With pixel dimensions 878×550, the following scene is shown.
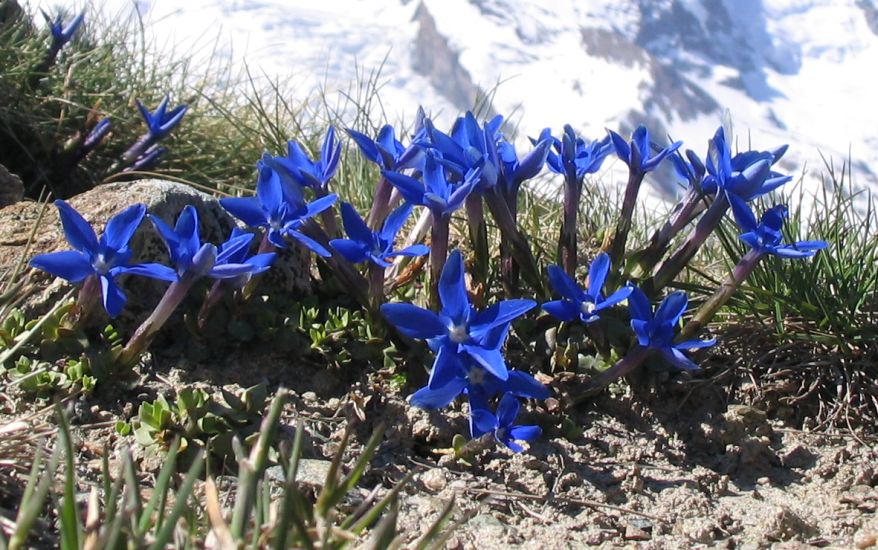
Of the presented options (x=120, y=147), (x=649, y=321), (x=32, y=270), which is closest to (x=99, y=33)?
(x=120, y=147)

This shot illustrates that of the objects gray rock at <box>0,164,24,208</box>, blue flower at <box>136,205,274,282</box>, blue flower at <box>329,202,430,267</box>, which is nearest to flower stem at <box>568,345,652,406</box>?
blue flower at <box>329,202,430,267</box>

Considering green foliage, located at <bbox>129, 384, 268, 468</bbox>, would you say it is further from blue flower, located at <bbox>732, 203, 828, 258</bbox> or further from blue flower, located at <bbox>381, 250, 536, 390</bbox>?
blue flower, located at <bbox>732, 203, 828, 258</bbox>

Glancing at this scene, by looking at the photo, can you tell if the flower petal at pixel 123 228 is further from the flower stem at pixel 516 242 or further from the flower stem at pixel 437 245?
the flower stem at pixel 516 242

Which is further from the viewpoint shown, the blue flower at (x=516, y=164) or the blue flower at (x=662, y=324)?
the blue flower at (x=516, y=164)

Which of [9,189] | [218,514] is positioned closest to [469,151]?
[218,514]

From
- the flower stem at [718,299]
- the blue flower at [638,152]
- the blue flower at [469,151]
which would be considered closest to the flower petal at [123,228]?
the blue flower at [469,151]

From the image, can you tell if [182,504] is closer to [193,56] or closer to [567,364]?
[567,364]
